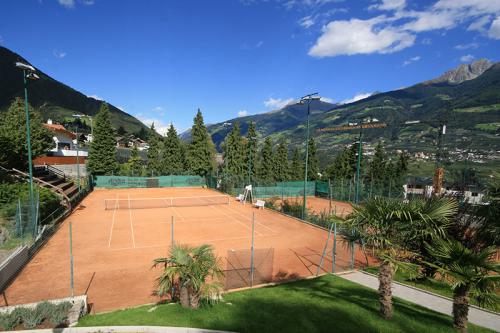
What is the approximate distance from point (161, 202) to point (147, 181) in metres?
15.1

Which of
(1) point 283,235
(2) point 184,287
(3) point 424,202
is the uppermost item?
(3) point 424,202

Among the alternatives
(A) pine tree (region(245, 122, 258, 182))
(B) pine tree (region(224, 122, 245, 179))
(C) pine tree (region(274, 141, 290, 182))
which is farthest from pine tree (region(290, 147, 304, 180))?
(B) pine tree (region(224, 122, 245, 179))

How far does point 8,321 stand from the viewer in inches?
281

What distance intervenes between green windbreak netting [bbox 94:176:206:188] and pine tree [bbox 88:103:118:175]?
7.10 feet

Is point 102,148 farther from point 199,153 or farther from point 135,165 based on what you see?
point 199,153

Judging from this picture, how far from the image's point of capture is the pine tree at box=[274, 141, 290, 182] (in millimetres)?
56344

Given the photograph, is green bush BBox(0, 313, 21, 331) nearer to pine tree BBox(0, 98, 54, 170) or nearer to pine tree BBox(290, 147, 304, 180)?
pine tree BBox(0, 98, 54, 170)

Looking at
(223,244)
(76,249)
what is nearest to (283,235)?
(223,244)

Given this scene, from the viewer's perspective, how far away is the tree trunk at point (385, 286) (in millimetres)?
7105

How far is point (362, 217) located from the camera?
7137mm

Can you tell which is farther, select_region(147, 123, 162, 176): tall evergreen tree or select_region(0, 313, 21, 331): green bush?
select_region(147, 123, 162, 176): tall evergreen tree

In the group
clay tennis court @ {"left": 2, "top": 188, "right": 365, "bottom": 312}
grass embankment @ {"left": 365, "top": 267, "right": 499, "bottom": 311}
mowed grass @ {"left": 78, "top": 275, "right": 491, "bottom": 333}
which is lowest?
clay tennis court @ {"left": 2, "top": 188, "right": 365, "bottom": 312}

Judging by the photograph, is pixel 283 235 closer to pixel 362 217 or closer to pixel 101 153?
pixel 362 217

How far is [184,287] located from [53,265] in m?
9.44
